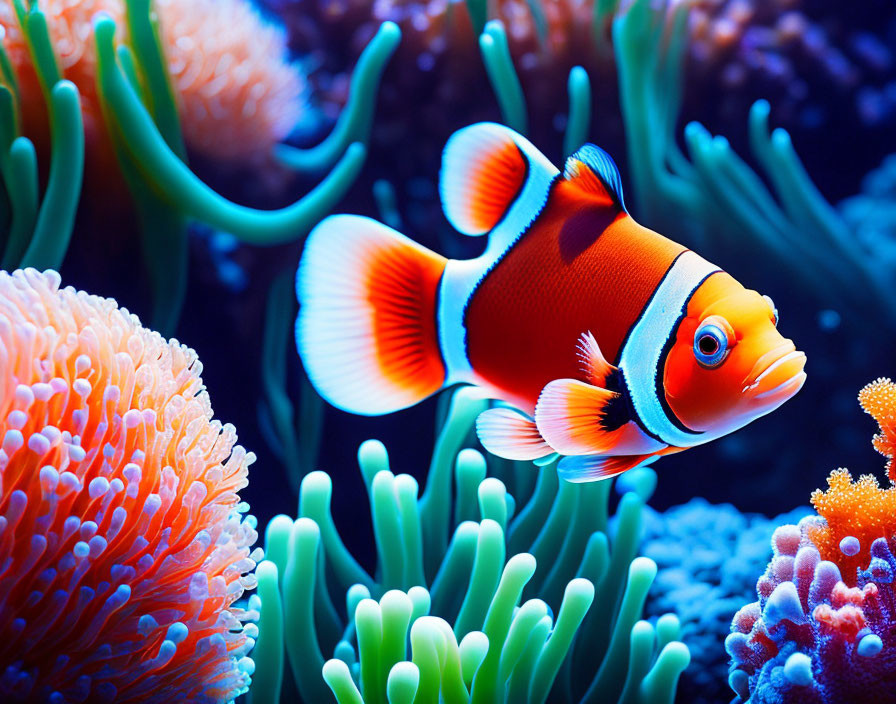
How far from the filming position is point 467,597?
1.12m

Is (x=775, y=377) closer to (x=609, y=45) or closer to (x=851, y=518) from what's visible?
(x=851, y=518)

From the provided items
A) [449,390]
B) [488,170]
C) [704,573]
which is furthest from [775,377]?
[449,390]

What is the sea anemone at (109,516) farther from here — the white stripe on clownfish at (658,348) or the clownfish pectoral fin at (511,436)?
the white stripe on clownfish at (658,348)

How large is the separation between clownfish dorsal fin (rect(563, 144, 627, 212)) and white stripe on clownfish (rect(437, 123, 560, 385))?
0.08ft

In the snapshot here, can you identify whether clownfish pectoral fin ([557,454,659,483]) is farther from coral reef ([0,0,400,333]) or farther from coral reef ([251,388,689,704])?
coral reef ([0,0,400,333])

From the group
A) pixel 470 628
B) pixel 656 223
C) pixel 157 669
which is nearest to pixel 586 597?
pixel 470 628

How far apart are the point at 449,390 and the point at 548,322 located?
0.73 m

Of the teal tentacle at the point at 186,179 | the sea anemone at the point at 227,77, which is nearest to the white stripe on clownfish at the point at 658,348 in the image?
the teal tentacle at the point at 186,179

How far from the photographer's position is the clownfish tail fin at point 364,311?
0.92 meters

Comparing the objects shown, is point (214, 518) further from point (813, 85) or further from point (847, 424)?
point (813, 85)

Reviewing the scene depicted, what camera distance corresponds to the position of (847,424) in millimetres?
1754

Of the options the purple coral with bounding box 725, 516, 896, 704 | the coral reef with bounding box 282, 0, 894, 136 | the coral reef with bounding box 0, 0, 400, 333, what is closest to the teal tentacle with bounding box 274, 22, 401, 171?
the coral reef with bounding box 0, 0, 400, 333

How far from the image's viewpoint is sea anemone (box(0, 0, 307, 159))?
1.48 metres

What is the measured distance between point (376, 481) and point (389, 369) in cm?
29
